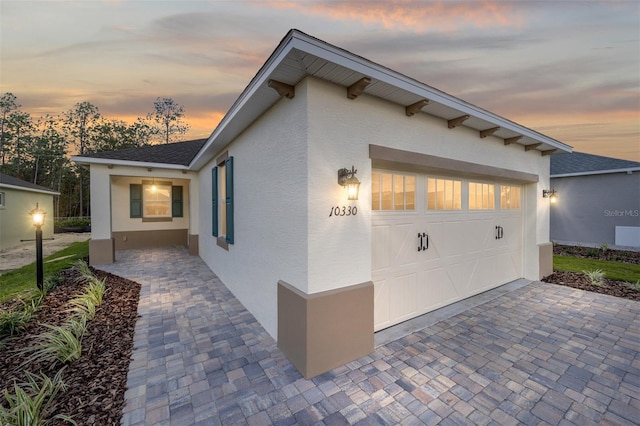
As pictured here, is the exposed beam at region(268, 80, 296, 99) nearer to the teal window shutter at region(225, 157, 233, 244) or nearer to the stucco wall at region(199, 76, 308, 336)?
the stucco wall at region(199, 76, 308, 336)

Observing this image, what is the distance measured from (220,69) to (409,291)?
6.66m

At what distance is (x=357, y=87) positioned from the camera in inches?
110

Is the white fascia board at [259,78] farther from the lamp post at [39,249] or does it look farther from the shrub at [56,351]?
the lamp post at [39,249]

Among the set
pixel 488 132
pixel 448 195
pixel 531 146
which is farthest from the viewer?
pixel 531 146

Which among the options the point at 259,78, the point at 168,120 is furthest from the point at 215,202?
the point at 168,120

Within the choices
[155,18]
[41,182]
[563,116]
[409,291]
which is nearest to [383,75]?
[409,291]

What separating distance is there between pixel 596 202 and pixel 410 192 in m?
12.5

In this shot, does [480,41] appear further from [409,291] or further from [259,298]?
[259,298]

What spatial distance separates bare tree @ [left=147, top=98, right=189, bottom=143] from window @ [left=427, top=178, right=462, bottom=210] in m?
26.1

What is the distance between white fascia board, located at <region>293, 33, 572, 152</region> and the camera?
229 centimetres

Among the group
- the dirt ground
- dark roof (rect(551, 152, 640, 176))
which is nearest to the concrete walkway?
the dirt ground

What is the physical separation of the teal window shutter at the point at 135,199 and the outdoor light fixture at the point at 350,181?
10.8 metres

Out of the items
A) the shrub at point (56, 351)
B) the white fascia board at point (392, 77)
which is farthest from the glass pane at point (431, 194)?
the shrub at point (56, 351)

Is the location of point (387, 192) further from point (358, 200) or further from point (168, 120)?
point (168, 120)
